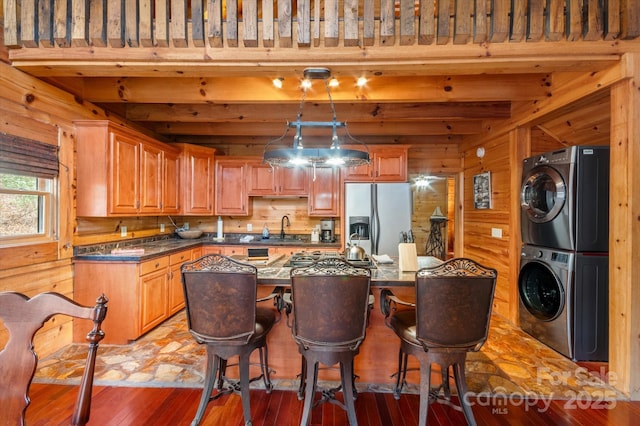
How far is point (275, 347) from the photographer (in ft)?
7.90

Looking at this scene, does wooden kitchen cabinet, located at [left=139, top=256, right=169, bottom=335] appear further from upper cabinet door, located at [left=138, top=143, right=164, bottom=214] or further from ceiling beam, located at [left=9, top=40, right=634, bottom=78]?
ceiling beam, located at [left=9, top=40, right=634, bottom=78]

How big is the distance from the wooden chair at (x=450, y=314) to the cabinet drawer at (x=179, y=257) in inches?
122

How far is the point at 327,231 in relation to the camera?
192 inches

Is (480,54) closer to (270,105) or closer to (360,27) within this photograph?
(360,27)

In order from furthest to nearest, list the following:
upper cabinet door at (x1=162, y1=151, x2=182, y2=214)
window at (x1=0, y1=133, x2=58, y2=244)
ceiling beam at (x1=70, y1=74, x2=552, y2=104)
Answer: upper cabinet door at (x1=162, y1=151, x2=182, y2=214)
ceiling beam at (x1=70, y1=74, x2=552, y2=104)
window at (x1=0, y1=133, x2=58, y2=244)

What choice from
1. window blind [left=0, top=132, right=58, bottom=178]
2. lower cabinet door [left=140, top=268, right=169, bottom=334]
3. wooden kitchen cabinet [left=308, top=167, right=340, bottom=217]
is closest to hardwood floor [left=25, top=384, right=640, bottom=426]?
lower cabinet door [left=140, top=268, right=169, bottom=334]

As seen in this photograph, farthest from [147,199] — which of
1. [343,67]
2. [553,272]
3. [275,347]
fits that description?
[553,272]

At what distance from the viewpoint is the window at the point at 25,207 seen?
252 centimetres

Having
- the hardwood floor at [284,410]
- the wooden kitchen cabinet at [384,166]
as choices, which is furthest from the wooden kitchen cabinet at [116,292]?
the wooden kitchen cabinet at [384,166]

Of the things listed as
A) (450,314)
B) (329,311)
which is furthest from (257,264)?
(450,314)

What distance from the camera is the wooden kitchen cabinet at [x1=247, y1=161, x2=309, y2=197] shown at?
4766mm

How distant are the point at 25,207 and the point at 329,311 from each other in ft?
9.73

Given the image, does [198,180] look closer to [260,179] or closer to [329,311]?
[260,179]

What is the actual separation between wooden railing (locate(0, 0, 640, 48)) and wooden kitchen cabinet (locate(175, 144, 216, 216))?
2.30 metres
